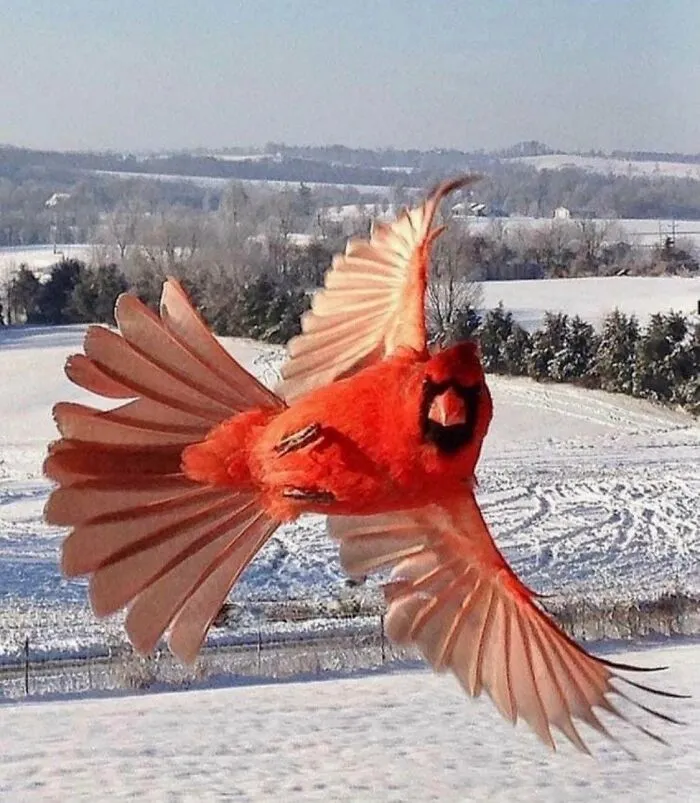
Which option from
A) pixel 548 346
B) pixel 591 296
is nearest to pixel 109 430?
pixel 591 296

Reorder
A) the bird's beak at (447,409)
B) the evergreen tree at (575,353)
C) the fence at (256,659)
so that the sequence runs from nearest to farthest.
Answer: the bird's beak at (447,409), the evergreen tree at (575,353), the fence at (256,659)

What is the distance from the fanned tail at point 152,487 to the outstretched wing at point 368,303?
0.09ft

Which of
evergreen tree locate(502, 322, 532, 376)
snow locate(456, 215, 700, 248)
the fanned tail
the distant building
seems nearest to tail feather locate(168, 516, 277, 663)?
the fanned tail

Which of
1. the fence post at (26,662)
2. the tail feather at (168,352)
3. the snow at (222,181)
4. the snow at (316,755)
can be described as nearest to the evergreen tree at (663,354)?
the snow at (316,755)

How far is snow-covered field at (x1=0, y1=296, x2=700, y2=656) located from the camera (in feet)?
4.22

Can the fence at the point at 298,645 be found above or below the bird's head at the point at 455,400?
below

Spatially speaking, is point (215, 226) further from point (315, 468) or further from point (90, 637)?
point (90, 637)

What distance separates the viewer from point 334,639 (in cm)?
141

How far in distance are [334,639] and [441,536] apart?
1.07m

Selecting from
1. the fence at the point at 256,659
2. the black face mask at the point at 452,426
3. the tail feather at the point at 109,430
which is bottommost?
the fence at the point at 256,659

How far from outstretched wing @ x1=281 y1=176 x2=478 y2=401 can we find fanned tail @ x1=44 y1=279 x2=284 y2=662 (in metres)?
0.03

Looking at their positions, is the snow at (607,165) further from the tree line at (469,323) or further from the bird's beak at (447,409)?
the bird's beak at (447,409)

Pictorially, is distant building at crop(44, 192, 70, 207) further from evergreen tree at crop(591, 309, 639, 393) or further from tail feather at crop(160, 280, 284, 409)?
evergreen tree at crop(591, 309, 639, 393)

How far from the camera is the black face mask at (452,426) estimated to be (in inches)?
10.9
